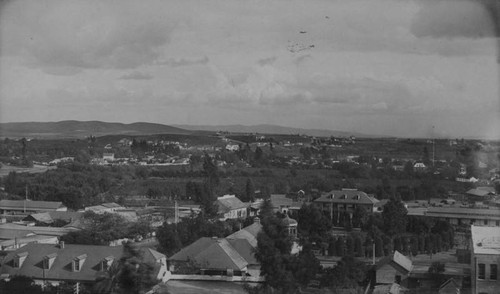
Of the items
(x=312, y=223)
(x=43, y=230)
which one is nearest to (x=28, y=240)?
(x=43, y=230)

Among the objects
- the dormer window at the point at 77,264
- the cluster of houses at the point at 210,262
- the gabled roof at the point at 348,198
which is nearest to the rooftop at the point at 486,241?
the cluster of houses at the point at 210,262

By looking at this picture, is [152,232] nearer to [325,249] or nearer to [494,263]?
[325,249]

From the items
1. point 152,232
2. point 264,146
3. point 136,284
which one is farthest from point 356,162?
point 136,284

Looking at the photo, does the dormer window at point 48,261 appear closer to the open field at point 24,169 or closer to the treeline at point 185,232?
the treeline at point 185,232

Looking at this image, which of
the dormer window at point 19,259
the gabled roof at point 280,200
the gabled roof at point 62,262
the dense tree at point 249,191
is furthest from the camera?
the dense tree at point 249,191

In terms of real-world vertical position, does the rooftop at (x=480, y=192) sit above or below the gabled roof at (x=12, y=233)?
above

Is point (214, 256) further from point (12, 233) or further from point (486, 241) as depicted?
point (12, 233)

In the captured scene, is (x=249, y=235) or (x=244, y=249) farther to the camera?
(x=249, y=235)

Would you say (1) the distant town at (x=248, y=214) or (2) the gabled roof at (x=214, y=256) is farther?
(2) the gabled roof at (x=214, y=256)
